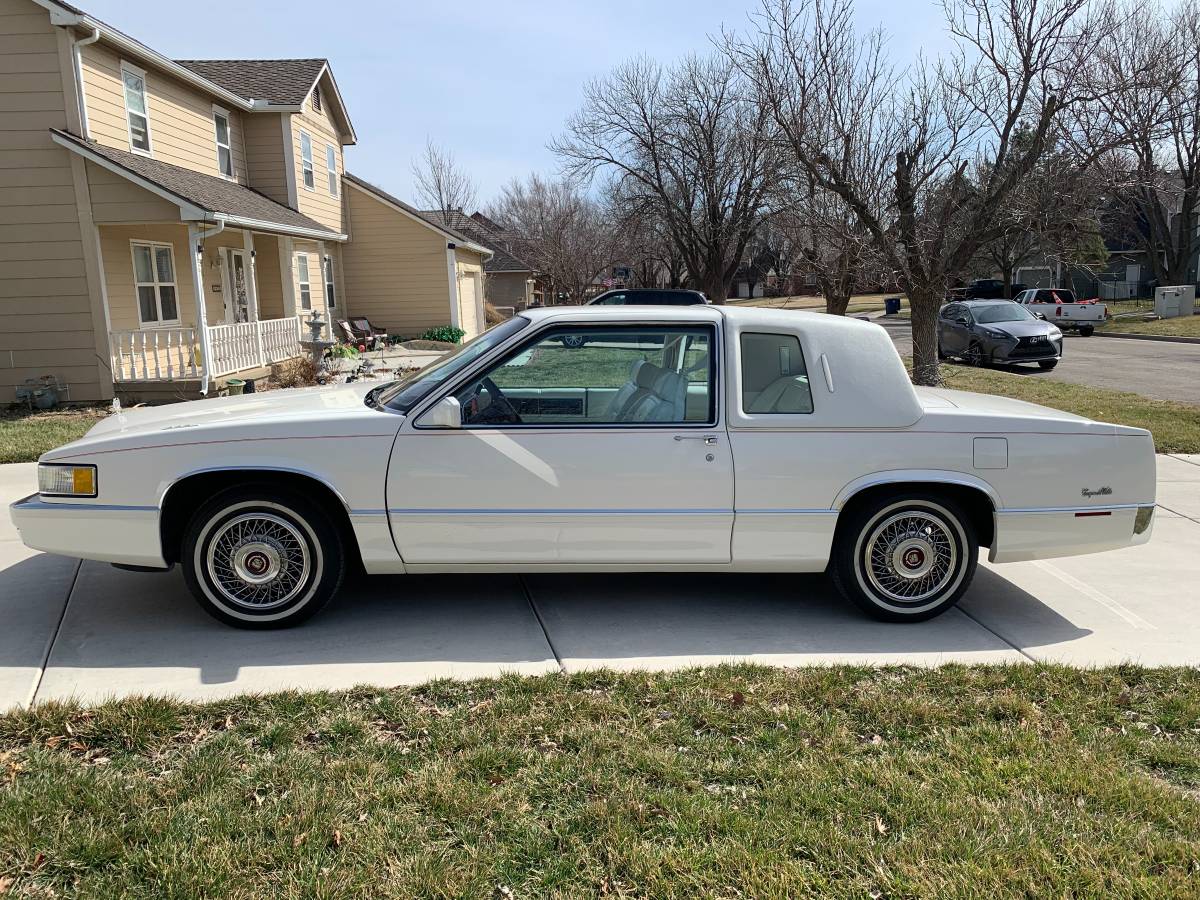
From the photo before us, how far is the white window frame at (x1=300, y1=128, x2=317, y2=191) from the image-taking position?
22609 mm

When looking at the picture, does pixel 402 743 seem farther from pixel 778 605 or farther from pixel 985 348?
pixel 985 348

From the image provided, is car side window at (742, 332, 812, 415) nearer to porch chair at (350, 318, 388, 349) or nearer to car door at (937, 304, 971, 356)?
car door at (937, 304, 971, 356)

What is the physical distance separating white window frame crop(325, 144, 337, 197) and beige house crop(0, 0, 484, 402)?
4313 millimetres

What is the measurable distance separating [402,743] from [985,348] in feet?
68.2

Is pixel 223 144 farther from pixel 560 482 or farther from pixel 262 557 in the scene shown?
pixel 560 482

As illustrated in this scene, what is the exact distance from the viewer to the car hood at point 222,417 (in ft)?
15.4

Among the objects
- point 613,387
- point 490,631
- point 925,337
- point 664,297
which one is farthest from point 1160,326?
point 490,631

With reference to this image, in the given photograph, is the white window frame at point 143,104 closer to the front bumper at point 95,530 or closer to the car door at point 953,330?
the front bumper at point 95,530

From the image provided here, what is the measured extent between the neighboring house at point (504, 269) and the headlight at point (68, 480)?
4375cm

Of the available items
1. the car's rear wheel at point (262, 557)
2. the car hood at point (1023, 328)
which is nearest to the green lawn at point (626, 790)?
the car's rear wheel at point (262, 557)

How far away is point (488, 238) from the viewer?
174 feet

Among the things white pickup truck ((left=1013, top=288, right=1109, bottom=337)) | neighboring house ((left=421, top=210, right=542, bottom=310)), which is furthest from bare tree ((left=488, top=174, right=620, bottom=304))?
white pickup truck ((left=1013, top=288, right=1109, bottom=337))

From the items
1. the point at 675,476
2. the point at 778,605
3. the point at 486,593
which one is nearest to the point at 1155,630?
the point at 778,605

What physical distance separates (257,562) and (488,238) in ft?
164
